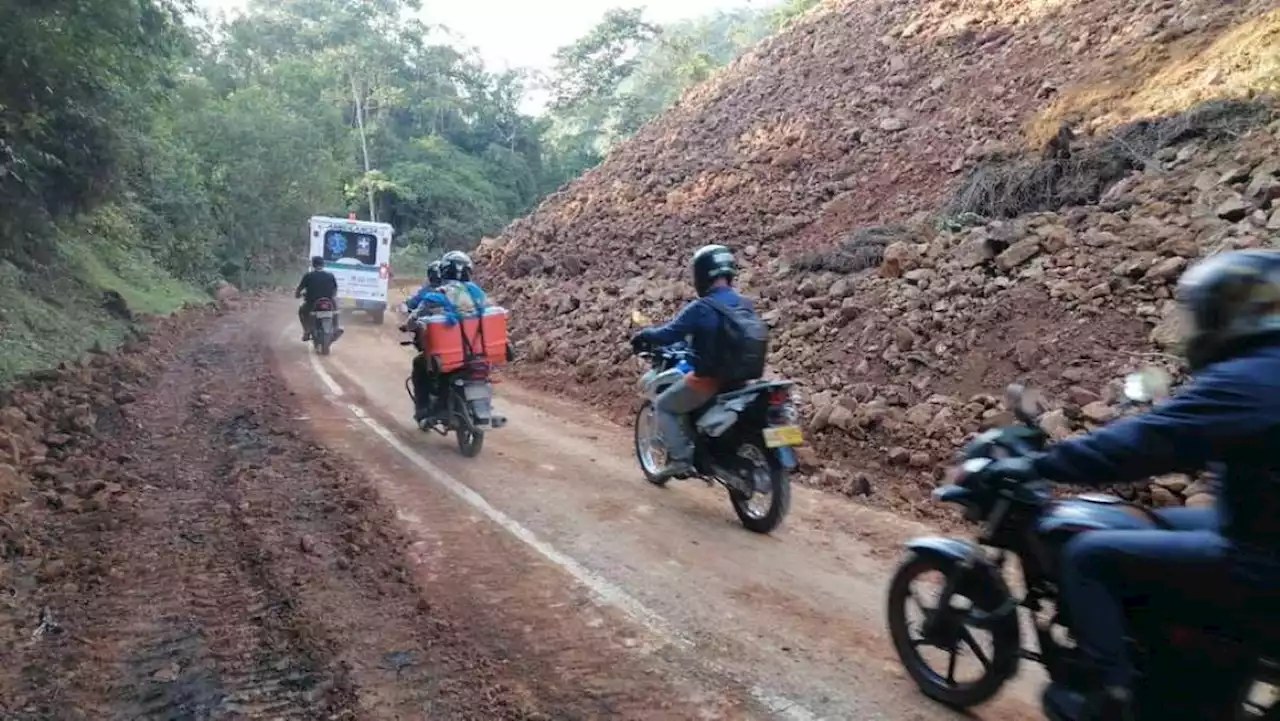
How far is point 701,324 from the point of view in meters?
6.35

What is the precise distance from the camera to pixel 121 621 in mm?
4516

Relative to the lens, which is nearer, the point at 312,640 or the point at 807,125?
the point at 312,640

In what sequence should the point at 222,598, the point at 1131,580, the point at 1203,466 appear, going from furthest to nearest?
1. the point at 222,598
2. the point at 1131,580
3. the point at 1203,466

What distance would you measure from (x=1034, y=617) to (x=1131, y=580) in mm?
562

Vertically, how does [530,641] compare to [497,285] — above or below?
below

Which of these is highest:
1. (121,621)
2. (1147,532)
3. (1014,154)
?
(1014,154)

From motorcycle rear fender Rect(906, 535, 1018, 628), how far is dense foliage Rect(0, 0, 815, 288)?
29.3 feet

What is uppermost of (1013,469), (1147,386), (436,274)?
(436,274)

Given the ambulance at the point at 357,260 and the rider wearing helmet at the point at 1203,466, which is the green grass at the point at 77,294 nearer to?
the ambulance at the point at 357,260

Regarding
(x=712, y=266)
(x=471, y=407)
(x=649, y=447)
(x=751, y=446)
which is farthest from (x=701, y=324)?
(x=471, y=407)

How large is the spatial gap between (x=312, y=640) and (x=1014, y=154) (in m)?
11.6

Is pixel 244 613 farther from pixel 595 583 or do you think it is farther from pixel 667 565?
pixel 667 565

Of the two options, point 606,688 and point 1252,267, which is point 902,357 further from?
point 1252,267

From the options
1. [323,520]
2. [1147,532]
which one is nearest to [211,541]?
[323,520]
